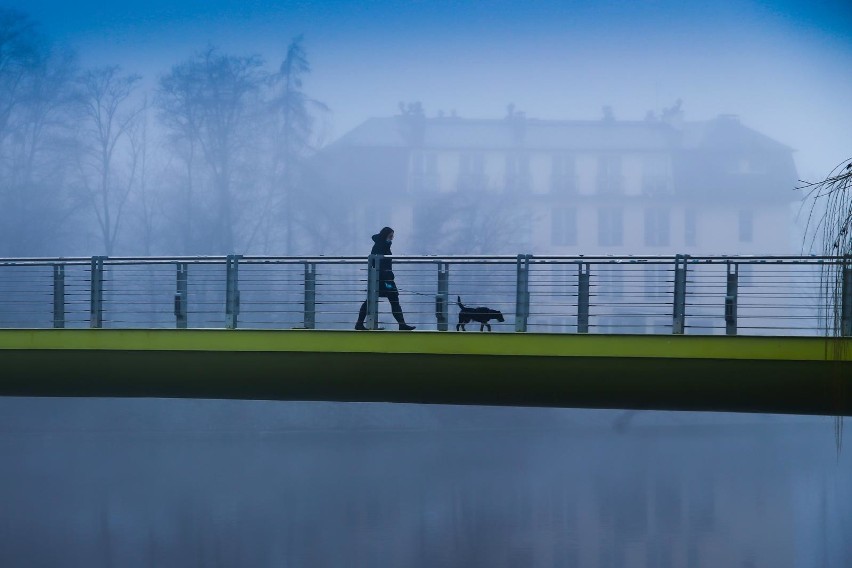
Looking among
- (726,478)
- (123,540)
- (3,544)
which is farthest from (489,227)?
(3,544)

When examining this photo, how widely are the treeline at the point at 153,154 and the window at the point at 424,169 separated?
291 inches

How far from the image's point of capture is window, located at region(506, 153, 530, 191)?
4241 cm

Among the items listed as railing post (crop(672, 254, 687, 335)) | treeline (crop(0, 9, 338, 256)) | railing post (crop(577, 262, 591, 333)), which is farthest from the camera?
treeline (crop(0, 9, 338, 256))

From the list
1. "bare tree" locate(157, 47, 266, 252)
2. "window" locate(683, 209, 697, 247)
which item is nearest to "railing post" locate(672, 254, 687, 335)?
"bare tree" locate(157, 47, 266, 252)

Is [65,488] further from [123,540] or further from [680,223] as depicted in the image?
[680,223]

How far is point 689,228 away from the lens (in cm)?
4331

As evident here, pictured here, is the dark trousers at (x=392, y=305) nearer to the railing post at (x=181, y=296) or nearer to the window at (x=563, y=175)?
the railing post at (x=181, y=296)

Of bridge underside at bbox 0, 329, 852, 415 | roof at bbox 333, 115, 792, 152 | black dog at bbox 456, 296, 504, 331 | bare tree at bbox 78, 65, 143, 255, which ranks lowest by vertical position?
bridge underside at bbox 0, 329, 852, 415

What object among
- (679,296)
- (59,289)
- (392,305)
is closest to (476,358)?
(392,305)

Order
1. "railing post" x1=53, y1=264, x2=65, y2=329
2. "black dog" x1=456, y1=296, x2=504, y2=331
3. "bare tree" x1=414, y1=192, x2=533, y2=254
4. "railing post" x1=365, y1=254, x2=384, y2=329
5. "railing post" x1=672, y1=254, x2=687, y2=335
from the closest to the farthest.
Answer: "railing post" x1=672, y1=254, x2=687, y2=335 → "railing post" x1=365, y1=254, x2=384, y2=329 → "black dog" x1=456, y1=296, x2=504, y2=331 → "railing post" x1=53, y1=264, x2=65, y2=329 → "bare tree" x1=414, y1=192, x2=533, y2=254

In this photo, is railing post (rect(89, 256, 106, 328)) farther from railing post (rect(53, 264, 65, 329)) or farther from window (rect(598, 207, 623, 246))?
window (rect(598, 207, 623, 246))

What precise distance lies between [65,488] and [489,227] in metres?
15.1

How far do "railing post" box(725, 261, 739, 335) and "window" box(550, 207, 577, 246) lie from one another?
3330 centimetres

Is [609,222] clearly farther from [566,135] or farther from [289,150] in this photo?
[289,150]
